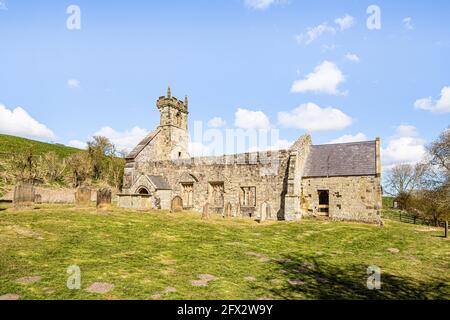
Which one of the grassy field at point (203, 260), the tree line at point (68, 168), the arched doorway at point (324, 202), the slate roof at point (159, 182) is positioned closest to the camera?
the grassy field at point (203, 260)

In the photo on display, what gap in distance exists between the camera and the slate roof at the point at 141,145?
2755cm

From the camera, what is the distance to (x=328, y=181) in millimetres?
21656

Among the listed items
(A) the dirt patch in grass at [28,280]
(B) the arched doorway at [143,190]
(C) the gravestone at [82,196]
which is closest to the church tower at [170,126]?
(B) the arched doorway at [143,190]

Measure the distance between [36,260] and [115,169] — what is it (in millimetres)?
36579

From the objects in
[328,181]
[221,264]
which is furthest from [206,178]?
[221,264]

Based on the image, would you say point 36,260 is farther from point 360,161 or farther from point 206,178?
point 360,161

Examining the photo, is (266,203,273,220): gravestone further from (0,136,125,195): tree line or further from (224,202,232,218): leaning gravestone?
(0,136,125,195): tree line

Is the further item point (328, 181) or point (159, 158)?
point (159, 158)

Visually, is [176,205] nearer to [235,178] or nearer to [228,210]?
[228,210]

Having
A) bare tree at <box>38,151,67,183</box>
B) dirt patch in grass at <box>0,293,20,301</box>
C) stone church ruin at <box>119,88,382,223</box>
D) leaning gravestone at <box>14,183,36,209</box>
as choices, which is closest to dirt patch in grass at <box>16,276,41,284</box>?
dirt patch in grass at <box>0,293,20,301</box>

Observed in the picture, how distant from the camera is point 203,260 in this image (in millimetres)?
9133

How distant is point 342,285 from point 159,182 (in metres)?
20.4

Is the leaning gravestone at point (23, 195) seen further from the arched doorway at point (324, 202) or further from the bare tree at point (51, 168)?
the bare tree at point (51, 168)

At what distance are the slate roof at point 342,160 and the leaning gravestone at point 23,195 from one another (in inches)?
721
